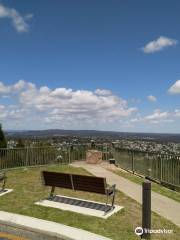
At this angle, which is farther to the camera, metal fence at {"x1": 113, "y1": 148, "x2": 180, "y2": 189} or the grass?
metal fence at {"x1": 113, "y1": 148, "x2": 180, "y2": 189}

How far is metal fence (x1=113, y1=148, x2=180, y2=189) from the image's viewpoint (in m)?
13.4

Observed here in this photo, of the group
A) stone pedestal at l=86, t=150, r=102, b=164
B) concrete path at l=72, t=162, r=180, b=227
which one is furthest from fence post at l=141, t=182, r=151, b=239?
stone pedestal at l=86, t=150, r=102, b=164

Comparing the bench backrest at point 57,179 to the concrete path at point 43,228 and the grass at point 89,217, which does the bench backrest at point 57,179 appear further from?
the concrete path at point 43,228

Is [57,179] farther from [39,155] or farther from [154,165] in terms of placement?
[39,155]

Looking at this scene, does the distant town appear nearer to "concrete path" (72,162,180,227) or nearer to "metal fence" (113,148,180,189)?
"metal fence" (113,148,180,189)

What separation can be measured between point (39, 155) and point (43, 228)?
41.5ft

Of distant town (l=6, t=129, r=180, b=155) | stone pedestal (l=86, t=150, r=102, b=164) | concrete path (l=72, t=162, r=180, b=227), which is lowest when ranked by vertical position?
concrete path (l=72, t=162, r=180, b=227)

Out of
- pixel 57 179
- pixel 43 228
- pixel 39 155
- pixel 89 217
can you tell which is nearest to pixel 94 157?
pixel 39 155

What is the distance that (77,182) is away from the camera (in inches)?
373

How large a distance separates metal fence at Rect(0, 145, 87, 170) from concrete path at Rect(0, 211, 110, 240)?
10.2 meters

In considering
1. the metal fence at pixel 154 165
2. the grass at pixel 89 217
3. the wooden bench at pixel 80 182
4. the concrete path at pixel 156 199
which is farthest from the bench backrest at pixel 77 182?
the metal fence at pixel 154 165

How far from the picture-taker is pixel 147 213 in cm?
700

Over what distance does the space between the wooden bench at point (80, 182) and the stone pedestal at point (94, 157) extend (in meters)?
11.4

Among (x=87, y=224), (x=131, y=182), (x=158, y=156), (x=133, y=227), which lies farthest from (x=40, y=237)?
(x=158, y=156)
